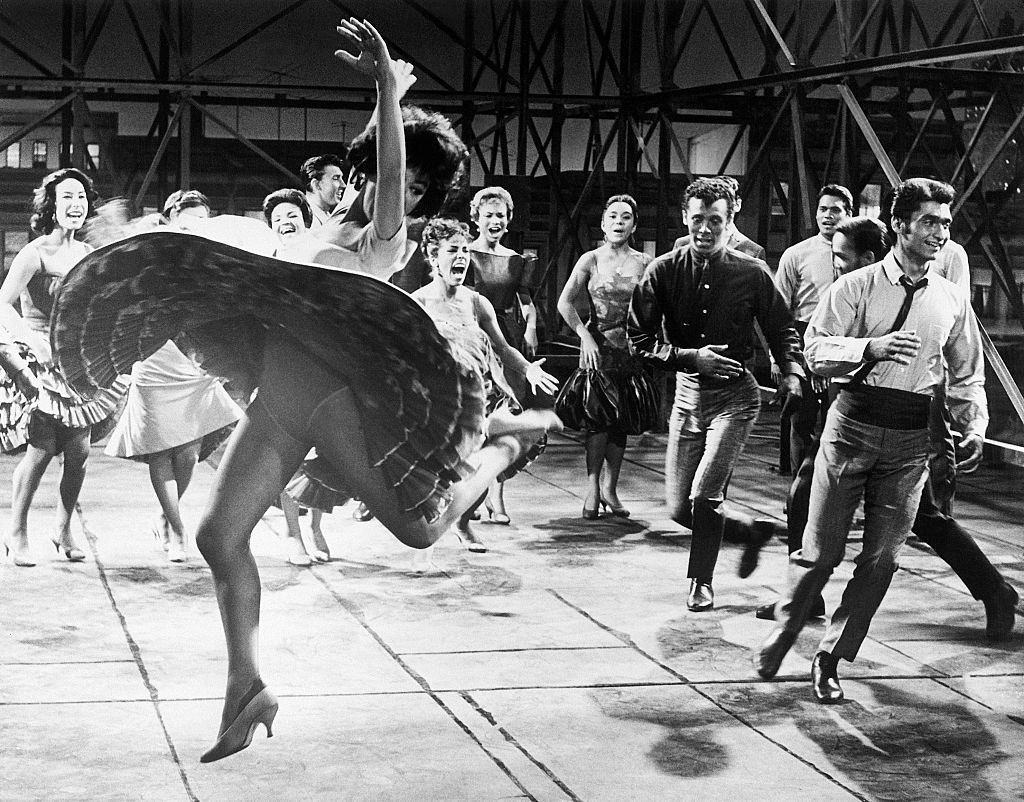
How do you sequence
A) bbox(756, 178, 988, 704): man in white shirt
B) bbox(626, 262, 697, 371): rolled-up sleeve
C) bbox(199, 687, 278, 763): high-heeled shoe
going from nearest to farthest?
bbox(199, 687, 278, 763): high-heeled shoe → bbox(756, 178, 988, 704): man in white shirt → bbox(626, 262, 697, 371): rolled-up sleeve

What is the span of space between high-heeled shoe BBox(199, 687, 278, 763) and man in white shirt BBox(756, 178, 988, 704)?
1.84 m

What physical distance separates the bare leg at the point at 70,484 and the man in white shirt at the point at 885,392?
3.39m

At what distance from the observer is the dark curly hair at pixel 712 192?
6.09 metres

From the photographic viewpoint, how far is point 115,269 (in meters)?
3.82

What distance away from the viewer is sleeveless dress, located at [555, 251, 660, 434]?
8.42m

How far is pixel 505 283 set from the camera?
312 inches

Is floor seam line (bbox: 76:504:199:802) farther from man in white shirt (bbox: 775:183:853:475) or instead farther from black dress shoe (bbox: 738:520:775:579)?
man in white shirt (bbox: 775:183:853:475)

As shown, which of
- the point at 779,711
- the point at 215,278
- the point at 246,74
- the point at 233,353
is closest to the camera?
the point at 215,278

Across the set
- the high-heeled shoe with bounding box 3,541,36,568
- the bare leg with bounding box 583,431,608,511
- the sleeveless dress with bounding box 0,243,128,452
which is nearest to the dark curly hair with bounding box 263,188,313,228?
the sleeveless dress with bounding box 0,243,128,452

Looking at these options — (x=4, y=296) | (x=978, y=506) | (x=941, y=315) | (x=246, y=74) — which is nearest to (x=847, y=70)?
(x=978, y=506)

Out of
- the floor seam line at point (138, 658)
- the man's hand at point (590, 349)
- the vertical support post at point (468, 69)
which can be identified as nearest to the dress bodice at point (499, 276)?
the man's hand at point (590, 349)

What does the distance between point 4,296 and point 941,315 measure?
367 centimetres

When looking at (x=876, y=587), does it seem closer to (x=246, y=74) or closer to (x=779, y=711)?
(x=779, y=711)

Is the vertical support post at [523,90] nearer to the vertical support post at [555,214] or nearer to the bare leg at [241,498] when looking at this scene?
the vertical support post at [555,214]
